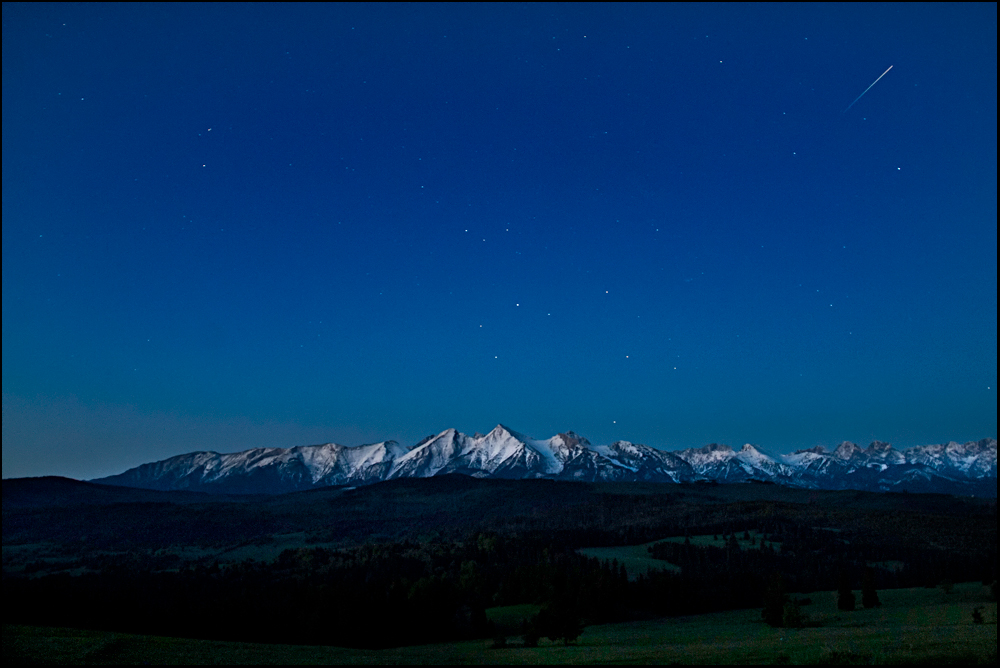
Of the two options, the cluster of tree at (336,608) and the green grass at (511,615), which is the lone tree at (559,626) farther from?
the green grass at (511,615)

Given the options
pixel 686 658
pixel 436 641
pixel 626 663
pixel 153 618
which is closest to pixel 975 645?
pixel 686 658

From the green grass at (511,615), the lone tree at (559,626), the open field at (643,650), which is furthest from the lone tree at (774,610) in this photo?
the green grass at (511,615)

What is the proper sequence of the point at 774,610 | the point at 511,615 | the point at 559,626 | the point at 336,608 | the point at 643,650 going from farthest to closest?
the point at 511,615 → the point at 336,608 → the point at 774,610 → the point at 559,626 → the point at 643,650

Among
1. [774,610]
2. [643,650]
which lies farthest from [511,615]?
[643,650]

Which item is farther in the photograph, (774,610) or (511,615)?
(511,615)

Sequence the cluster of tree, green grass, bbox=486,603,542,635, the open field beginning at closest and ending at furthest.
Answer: the open field → the cluster of tree → green grass, bbox=486,603,542,635

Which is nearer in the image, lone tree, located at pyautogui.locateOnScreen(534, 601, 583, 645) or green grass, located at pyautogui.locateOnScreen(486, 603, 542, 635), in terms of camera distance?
lone tree, located at pyautogui.locateOnScreen(534, 601, 583, 645)

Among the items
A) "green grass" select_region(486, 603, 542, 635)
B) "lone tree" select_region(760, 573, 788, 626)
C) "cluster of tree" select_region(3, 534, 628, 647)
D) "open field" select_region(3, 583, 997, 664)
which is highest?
"open field" select_region(3, 583, 997, 664)

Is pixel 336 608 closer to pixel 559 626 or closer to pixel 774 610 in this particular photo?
pixel 559 626

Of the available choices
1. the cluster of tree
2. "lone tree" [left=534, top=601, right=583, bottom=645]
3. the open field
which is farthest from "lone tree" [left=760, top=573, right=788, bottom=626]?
"lone tree" [left=534, top=601, right=583, bottom=645]

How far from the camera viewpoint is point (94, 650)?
49.5 metres

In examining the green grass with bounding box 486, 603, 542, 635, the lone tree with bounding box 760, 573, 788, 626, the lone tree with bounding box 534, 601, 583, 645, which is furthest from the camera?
the green grass with bounding box 486, 603, 542, 635

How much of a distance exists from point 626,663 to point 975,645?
20.4 m

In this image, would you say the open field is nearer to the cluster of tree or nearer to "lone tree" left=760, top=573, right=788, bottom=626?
"lone tree" left=760, top=573, right=788, bottom=626
